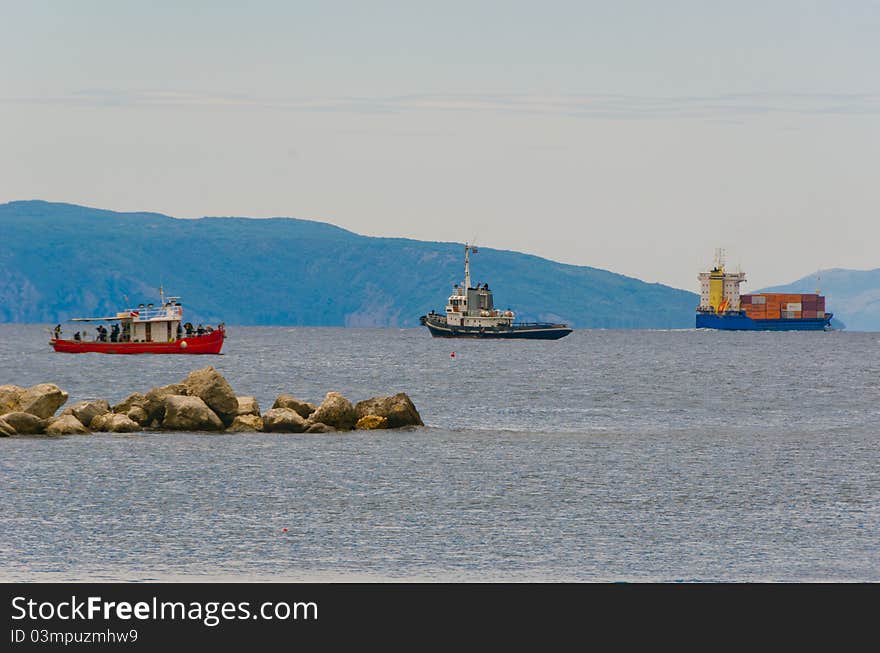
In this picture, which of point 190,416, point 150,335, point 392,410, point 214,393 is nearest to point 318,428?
point 392,410

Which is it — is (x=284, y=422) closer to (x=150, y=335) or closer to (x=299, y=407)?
(x=299, y=407)

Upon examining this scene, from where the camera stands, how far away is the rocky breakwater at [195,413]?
51312 mm

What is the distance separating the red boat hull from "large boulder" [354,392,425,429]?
81.3 meters

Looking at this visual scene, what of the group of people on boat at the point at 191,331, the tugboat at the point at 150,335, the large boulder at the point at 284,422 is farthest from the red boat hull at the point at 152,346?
the large boulder at the point at 284,422

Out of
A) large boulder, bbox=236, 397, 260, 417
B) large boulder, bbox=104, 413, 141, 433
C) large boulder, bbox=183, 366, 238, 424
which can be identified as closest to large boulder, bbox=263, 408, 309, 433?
large boulder, bbox=183, 366, 238, 424

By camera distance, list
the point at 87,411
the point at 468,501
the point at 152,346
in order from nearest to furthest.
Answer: the point at 468,501 < the point at 87,411 < the point at 152,346

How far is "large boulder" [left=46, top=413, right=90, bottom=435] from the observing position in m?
49.7

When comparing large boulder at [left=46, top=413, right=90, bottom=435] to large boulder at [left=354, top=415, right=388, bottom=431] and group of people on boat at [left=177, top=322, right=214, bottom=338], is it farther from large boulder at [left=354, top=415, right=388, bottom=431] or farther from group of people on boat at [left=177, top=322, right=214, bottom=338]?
group of people on boat at [left=177, top=322, right=214, bottom=338]

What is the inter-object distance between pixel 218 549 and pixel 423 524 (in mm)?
5299

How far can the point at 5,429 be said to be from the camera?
49531mm

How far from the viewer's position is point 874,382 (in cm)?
10944

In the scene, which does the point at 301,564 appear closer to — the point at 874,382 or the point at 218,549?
the point at 218,549

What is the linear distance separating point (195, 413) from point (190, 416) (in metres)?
0.21
